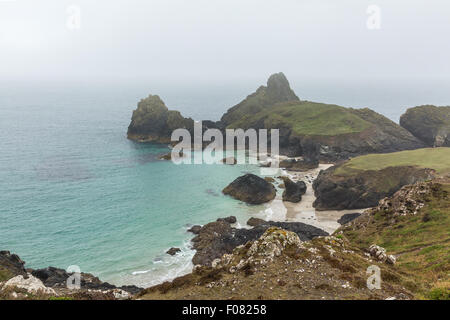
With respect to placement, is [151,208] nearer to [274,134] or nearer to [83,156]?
[83,156]

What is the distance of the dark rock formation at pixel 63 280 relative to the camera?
124ft

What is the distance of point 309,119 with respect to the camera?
460ft

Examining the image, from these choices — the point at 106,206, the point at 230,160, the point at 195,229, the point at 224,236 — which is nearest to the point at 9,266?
the point at 224,236

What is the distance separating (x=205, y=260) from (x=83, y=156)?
79376mm

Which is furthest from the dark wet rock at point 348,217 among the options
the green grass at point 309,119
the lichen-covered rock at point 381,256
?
the green grass at point 309,119

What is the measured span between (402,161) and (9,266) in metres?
80.3

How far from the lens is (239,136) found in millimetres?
139250

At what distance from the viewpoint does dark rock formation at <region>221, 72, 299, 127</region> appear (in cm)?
16588

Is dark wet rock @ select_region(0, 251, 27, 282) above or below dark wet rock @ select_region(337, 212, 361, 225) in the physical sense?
above

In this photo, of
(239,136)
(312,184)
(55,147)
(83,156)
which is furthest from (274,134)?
(55,147)

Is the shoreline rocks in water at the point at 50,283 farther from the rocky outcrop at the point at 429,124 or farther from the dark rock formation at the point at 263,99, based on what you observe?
the dark rock formation at the point at 263,99

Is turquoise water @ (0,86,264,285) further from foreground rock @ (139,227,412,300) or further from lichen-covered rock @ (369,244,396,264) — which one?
lichen-covered rock @ (369,244,396,264)

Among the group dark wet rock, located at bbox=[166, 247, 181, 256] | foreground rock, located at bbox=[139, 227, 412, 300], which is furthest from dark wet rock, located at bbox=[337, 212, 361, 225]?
foreground rock, located at bbox=[139, 227, 412, 300]

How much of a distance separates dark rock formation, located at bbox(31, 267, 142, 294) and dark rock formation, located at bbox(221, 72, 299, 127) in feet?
407
